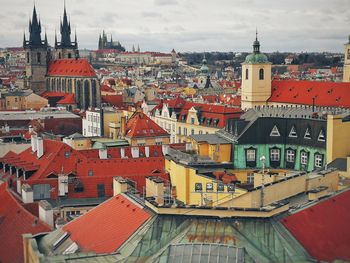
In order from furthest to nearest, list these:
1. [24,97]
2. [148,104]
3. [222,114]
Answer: [24,97] < [148,104] < [222,114]

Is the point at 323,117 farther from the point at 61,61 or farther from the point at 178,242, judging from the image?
the point at 61,61

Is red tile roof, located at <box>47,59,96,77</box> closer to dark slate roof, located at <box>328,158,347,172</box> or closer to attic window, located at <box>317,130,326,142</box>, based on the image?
attic window, located at <box>317,130,326,142</box>

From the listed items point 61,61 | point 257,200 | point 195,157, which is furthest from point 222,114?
point 61,61

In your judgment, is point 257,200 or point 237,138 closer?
point 257,200

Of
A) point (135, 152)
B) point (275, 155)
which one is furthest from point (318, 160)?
point (135, 152)

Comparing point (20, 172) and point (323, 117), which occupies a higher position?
point (323, 117)

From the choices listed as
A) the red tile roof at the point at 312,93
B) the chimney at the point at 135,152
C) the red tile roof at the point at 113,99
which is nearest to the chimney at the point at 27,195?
the chimney at the point at 135,152
